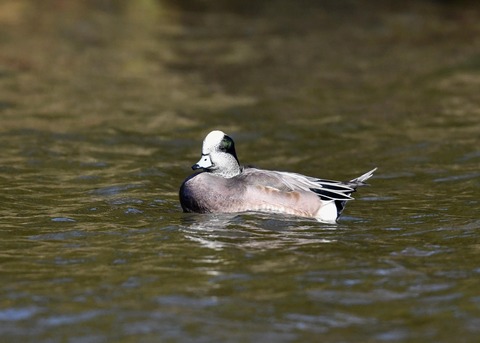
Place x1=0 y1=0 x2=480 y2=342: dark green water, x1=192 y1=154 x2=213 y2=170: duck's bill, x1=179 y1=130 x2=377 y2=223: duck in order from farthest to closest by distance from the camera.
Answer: x1=192 y1=154 x2=213 y2=170: duck's bill < x1=179 y1=130 x2=377 y2=223: duck < x1=0 y1=0 x2=480 y2=342: dark green water

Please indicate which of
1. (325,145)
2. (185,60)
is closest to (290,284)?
(325,145)

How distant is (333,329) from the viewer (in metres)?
5.42

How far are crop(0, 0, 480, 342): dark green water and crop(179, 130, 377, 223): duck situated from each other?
0.50ft

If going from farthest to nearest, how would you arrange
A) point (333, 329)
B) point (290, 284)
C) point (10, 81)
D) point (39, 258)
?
1. point (10, 81)
2. point (39, 258)
3. point (290, 284)
4. point (333, 329)

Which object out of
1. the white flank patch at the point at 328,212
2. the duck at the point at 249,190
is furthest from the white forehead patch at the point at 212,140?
the white flank patch at the point at 328,212

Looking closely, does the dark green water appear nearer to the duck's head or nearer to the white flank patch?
the white flank patch

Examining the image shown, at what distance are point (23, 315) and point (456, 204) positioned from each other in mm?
4502

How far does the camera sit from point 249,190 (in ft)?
26.7

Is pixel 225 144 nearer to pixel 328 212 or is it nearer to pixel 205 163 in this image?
pixel 205 163

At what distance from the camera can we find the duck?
8133 mm

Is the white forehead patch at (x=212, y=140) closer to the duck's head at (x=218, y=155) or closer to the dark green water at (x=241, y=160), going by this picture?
the duck's head at (x=218, y=155)

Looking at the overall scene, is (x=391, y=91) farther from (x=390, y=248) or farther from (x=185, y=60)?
(x=390, y=248)

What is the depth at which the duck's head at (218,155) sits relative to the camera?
830cm

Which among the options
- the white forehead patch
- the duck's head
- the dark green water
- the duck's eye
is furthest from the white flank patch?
the white forehead patch
